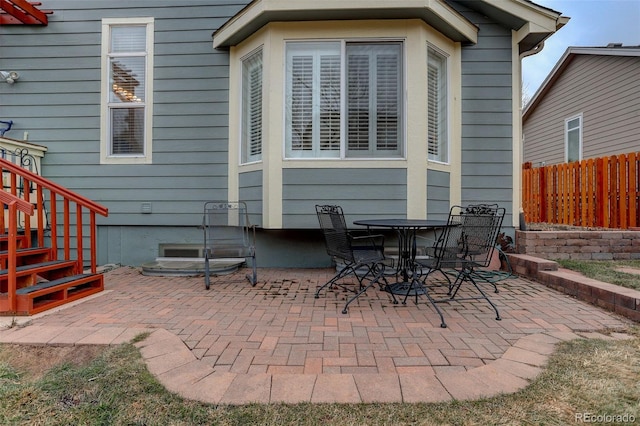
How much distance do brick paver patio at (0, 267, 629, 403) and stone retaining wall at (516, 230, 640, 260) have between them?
123 cm

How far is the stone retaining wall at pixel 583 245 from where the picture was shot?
4656 mm

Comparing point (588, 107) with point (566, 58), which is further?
point (566, 58)

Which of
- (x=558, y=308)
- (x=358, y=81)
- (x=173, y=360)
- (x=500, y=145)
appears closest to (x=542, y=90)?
(x=500, y=145)

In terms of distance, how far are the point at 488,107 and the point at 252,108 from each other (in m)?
3.39

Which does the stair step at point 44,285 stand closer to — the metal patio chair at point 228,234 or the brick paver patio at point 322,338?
the brick paver patio at point 322,338

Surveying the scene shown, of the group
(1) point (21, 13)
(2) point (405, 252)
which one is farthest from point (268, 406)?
(1) point (21, 13)

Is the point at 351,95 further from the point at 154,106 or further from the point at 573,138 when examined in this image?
the point at 573,138

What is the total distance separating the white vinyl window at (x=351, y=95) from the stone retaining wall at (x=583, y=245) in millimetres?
2280

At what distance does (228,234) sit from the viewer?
15.2ft

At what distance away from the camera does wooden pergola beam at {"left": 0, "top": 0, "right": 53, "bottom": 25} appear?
4703mm

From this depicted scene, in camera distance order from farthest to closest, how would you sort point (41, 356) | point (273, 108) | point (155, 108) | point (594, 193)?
point (594, 193) → point (155, 108) → point (273, 108) → point (41, 356)

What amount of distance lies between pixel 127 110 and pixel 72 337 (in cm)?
391


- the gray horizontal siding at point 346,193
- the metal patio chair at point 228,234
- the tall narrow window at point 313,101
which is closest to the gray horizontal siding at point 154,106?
the metal patio chair at point 228,234

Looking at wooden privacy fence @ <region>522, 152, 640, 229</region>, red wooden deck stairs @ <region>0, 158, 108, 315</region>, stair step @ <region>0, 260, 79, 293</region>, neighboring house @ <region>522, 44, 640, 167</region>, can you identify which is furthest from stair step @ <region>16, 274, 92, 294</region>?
neighboring house @ <region>522, 44, 640, 167</region>
